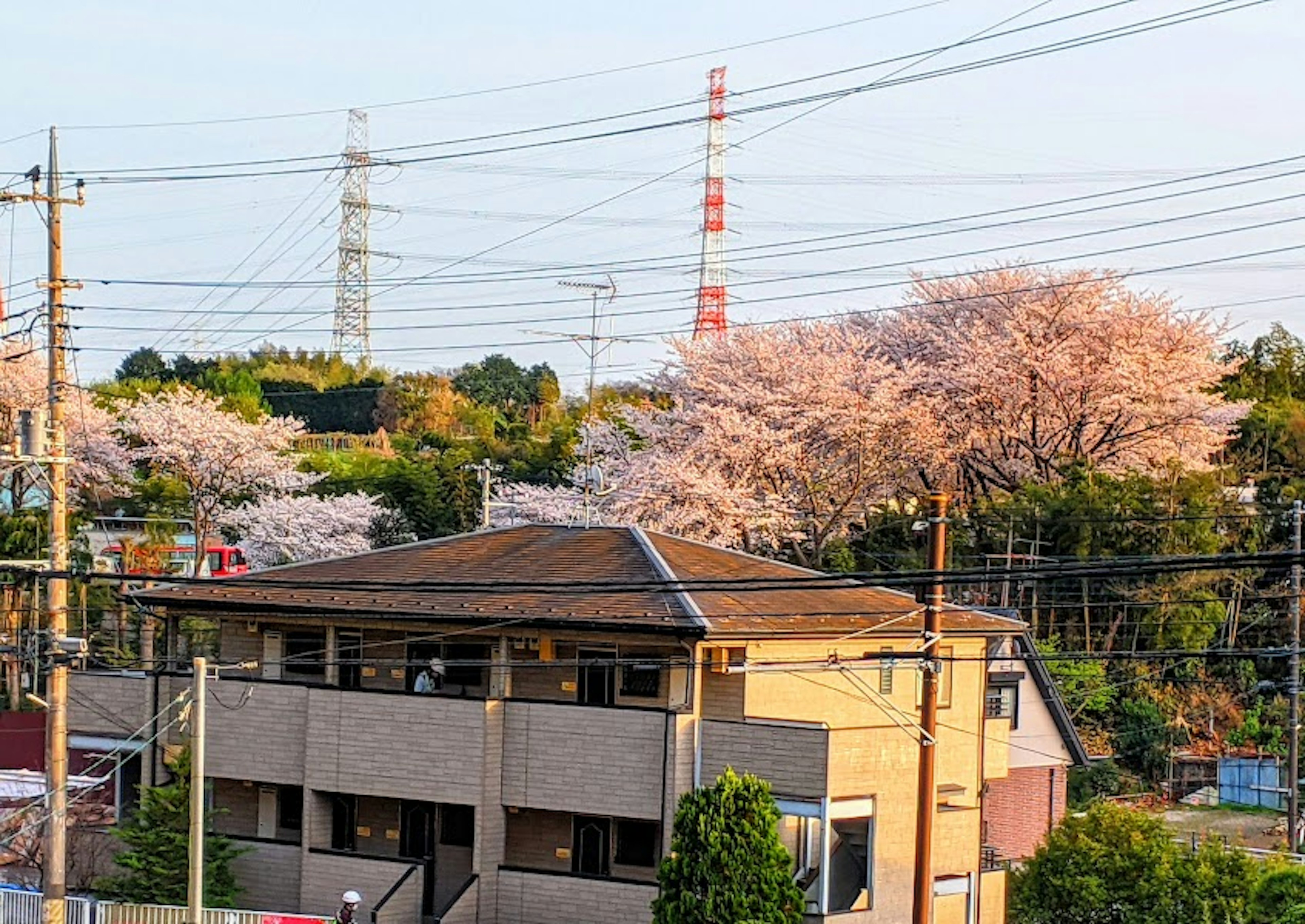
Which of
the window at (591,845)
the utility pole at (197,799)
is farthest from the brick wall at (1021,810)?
the utility pole at (197,799)

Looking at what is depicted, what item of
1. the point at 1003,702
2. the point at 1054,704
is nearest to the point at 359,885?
the point at 1003,702

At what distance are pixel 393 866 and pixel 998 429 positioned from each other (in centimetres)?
2836

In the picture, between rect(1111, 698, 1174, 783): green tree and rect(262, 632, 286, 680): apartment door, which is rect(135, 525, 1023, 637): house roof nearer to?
rect(262, 632, 286, 680): apartment door

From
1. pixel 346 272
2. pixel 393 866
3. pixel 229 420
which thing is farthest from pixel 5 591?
pixel 346 272

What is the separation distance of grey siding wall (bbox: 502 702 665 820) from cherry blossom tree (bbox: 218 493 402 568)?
30662 mm

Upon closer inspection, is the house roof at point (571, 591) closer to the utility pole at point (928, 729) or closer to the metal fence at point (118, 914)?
the utility pole at point (928, 729)

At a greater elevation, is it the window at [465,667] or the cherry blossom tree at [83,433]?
the cherry blossom tree at [83,433]

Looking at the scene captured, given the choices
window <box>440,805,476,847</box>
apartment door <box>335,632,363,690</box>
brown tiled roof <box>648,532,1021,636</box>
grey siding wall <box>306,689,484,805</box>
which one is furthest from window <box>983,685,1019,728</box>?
apartment door <box>335,632,363,690</box>

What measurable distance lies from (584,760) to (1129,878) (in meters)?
7.30

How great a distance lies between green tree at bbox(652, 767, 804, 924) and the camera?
22.2 meters

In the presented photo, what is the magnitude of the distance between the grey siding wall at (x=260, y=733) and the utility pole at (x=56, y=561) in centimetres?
384

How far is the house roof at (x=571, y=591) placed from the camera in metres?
25.6

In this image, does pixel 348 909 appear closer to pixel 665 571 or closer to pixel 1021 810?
pixel 665 571

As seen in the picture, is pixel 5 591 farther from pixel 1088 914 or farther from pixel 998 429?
pixel 1088 914
